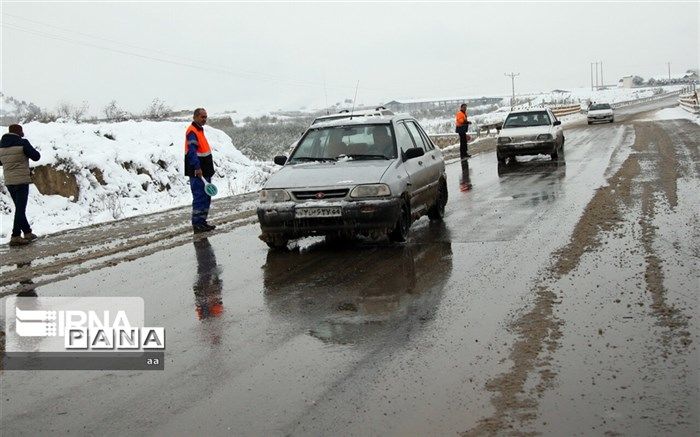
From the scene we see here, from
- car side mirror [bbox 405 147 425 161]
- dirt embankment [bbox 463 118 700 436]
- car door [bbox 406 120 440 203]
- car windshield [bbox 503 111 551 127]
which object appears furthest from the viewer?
car windshield [bbox 503 111 551 127]

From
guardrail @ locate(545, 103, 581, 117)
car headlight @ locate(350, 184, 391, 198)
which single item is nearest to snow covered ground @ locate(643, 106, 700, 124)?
guardrail @ locate(545, 103, 581, 117)

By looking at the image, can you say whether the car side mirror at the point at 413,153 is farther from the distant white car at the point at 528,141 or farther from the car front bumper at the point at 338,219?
the distant white car at the point at 528,141

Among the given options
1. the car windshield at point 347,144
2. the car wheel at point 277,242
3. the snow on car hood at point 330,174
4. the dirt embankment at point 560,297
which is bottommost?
the dirt embankment at point 560,297

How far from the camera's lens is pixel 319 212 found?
28.1 ft

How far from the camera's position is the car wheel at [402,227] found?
29.2 ft

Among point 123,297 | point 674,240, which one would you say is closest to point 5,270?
point 123,297

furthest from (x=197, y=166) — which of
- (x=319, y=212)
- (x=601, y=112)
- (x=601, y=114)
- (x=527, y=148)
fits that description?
(x=601, y=112)

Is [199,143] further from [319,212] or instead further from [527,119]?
[527,119]

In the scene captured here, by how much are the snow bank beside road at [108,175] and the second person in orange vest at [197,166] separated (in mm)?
3668

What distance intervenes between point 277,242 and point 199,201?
259 centimetres

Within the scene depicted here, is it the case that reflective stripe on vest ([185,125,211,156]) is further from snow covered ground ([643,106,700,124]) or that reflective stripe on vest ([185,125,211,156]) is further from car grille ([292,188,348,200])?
snow covered ground ([643,106,700,124])

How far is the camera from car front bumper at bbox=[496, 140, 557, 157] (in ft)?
66.9

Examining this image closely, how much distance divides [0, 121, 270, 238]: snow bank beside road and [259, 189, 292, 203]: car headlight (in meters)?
6.18

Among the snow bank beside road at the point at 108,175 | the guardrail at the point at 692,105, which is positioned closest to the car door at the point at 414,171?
the snow bank beside road at the point at 108,175
